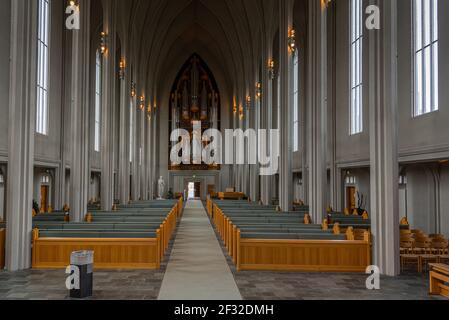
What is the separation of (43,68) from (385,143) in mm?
16030

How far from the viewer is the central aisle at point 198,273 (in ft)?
26.2

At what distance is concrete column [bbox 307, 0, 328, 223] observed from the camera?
1507 centimetres

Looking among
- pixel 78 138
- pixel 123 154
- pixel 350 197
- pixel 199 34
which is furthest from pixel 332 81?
pixel 199 34

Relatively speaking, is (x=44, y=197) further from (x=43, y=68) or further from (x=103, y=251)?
(x=103, y=251)

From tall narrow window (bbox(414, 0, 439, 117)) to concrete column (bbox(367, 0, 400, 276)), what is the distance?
13.2ft

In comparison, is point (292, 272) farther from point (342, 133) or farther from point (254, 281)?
point (342, 133)

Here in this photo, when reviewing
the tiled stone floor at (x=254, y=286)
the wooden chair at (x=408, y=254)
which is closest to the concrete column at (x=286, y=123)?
the wooden chair at (x=408, y=254)

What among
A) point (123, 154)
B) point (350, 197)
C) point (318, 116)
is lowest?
point (350, 197)

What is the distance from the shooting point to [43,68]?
20.1m

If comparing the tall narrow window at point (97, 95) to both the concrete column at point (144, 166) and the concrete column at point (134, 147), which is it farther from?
the concrete column at point (144, 166)

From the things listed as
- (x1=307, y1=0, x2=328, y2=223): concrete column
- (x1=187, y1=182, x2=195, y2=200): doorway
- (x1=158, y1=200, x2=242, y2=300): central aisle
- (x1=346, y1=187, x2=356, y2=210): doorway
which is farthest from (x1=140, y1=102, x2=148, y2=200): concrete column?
(x1=307, y1=0, x2=328, y2=223): concrete column

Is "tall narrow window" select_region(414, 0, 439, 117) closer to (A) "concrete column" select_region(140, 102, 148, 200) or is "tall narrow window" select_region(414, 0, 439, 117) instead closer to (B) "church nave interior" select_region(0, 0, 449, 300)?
(B) "church nave interior" select_region(0, 0, 449, 300)

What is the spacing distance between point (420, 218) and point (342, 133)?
6.99 meters

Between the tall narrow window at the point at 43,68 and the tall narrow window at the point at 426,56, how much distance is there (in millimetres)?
15421
